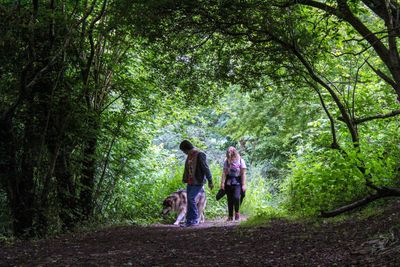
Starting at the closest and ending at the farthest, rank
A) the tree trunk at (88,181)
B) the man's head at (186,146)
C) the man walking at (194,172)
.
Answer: the tree trunk at (88,181)
the man walking at (194,172)
the man's head at (186,146)

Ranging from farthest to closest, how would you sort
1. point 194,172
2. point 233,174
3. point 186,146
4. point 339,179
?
point 233,174
point 186,146
point 194,172
point 339,179

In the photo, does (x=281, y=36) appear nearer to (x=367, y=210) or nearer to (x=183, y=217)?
(x=367, y=210)

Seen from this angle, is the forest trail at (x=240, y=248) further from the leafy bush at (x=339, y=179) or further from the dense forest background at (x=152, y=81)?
the leafy bush at (x=339, y=179)

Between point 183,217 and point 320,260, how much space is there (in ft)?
27.9

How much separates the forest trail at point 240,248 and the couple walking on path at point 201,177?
2.36 m

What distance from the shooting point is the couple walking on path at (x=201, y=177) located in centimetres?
1057

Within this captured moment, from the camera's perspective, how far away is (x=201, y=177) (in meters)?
10.6

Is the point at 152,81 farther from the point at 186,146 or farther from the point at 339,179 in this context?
the point at 339,179

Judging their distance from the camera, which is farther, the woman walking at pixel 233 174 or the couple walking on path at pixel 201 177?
the woman walking at pixel 233 174

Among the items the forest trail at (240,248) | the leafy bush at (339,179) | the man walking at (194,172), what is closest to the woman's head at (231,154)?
the man walking at (194,172)

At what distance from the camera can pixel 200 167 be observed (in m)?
10.6

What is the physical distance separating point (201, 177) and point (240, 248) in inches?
172

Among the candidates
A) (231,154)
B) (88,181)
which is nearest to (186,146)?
(231,154)

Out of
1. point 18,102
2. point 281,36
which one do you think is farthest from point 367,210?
point 18,102
